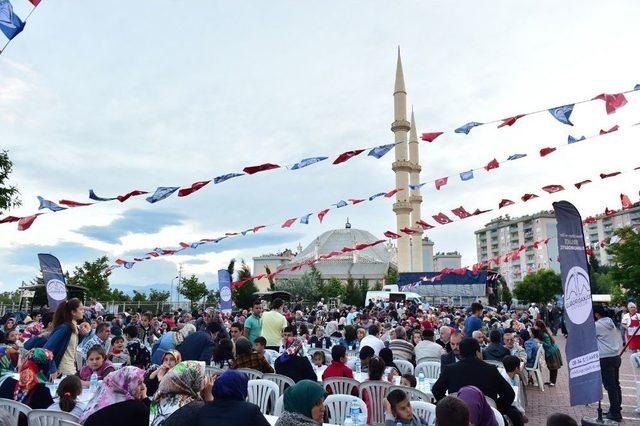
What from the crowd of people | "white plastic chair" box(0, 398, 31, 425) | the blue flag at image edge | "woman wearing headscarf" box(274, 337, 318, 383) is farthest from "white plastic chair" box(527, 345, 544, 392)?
the blue flag at image edge

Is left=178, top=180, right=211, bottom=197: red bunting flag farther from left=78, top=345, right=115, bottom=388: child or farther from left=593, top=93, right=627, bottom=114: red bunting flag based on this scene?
left=593, top=93, right=627, bottom=114: red bunting flag

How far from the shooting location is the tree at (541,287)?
205 ft

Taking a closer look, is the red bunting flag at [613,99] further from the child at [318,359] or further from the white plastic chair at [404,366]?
the child at [318,359]

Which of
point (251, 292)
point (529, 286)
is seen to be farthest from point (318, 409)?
point (529, 286)

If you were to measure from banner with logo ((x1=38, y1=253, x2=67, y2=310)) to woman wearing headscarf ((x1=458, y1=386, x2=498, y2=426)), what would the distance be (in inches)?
393

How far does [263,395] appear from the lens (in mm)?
5586

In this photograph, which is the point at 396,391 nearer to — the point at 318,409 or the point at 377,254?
the point at 318,409

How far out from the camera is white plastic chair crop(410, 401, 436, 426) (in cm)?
433

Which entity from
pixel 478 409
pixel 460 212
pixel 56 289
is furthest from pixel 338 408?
pixel 460 212

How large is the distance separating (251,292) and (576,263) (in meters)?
45.8

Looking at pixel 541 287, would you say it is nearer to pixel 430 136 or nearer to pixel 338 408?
pixel 430 136

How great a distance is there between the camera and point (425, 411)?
436cm

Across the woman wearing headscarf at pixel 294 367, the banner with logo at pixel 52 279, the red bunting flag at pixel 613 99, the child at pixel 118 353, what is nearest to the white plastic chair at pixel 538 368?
the red bunting flag at pixel 613 99

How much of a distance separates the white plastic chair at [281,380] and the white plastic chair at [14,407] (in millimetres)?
2640
